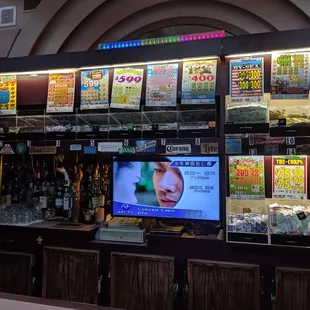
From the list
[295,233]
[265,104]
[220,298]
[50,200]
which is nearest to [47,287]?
[50,200]

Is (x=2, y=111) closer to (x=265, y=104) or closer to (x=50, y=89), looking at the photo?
(x=50, y=89)

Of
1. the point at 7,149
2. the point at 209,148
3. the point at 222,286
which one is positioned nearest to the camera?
the point at 222,286

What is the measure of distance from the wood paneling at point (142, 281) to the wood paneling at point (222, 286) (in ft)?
0.55

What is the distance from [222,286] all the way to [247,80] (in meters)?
1.46

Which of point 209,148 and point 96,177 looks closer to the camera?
point 209,148

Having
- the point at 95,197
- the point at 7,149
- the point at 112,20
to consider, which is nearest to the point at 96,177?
the point at 95,197

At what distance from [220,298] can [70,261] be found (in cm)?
117

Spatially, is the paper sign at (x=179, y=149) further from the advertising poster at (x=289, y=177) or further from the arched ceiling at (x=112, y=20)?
the arched ceiling at (x=112, y=20)

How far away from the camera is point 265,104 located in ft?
7.48

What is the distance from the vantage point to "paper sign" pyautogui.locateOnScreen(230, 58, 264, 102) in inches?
89.8

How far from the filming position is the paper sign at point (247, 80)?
2281 millimetres

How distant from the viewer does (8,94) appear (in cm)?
289

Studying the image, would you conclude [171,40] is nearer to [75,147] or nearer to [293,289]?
[75,147]

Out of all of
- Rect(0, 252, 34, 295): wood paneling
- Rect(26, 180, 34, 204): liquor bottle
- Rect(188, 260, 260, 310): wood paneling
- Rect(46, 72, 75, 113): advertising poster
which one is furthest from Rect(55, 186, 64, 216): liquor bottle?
Rect(188, 260, 260, 310): wood paneling
